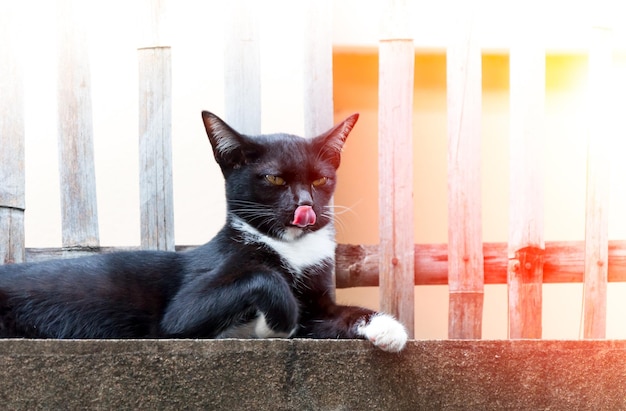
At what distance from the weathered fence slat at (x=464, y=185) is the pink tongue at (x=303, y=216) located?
0.53 meters

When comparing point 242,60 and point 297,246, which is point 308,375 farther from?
point 242,60

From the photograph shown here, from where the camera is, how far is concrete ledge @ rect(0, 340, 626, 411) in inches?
61.4

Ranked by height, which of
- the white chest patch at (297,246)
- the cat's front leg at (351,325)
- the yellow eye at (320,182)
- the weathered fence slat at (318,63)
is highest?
the weathered fence slat at (318,63)

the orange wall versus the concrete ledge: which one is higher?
the orange wall

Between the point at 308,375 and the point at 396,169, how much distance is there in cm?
88

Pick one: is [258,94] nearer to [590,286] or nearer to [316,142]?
[316,142]

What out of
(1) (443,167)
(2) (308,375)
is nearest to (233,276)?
(2) (308,375)

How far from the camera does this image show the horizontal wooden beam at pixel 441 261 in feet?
7.55

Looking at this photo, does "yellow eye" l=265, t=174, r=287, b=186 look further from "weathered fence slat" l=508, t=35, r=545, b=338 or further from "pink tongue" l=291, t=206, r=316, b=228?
"weathered fence slat" l=508, t=35, r=545, b=338

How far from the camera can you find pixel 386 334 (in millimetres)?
1705

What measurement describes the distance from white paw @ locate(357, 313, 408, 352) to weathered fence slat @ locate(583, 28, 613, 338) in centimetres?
82

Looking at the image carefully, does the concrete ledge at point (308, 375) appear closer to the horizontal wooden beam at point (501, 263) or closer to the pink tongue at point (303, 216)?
the pink tongue at point (303, 216)

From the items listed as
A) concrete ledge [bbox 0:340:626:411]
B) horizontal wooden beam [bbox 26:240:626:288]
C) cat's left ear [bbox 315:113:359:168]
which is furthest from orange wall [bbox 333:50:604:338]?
concrete ledge [bbox 0:340:626:411]

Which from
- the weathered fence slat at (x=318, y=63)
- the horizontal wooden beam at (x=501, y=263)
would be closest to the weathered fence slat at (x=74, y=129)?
the weathered fence slat at (x=318, y=63)
